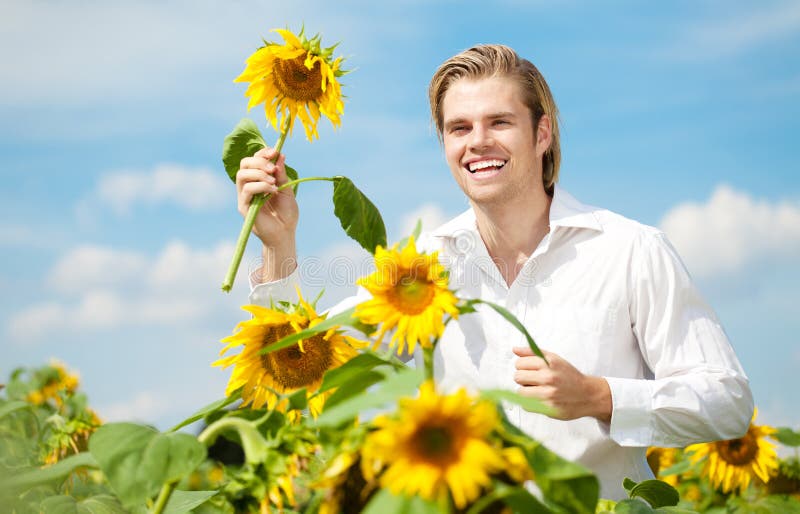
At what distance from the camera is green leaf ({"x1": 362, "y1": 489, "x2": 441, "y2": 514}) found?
678 millimetres

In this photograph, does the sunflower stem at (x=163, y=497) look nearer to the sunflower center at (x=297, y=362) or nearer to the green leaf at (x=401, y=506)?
the green leaf at (x=401, y=506)

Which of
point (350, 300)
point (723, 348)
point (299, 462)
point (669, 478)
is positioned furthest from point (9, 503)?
point (669, 478)

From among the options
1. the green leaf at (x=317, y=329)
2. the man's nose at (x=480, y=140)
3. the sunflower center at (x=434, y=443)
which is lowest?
the sunflower center at (x=434, y=443)

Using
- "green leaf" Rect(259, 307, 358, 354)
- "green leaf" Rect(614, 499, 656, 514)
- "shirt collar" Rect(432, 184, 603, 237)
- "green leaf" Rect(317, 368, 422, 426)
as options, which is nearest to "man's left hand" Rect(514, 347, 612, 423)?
"green leaf" Rect(614, 499, 656, 514)

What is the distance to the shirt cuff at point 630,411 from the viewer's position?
2.11 m

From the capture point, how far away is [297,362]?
142 centimetres

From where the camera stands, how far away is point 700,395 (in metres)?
2.38

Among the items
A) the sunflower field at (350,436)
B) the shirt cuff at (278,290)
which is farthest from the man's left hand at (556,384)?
the shirt cuff at (278,290)

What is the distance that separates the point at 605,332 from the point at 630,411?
21.3 inches

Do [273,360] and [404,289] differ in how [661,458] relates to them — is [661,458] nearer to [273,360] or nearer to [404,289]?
[273,360]

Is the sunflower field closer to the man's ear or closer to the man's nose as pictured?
the man's nose

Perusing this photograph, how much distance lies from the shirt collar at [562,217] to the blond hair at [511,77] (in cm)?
24

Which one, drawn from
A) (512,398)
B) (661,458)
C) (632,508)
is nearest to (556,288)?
(632,508)

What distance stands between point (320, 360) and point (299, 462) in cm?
53
